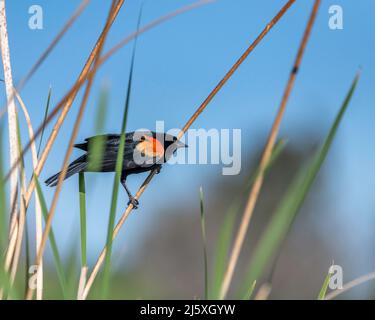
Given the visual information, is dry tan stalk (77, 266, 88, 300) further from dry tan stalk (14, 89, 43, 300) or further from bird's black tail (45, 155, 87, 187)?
bird's black tail (45, 155, 87, 187)

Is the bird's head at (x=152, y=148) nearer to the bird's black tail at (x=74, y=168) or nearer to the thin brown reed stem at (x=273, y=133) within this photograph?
the bird's black tail at (x=74, y=168)

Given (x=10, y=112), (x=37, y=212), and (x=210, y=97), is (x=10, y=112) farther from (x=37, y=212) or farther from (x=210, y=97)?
(x=210, y=97)

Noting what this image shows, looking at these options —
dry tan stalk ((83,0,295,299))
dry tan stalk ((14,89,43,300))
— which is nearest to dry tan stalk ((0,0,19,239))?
dry tan stalk ((14,89,43,300))

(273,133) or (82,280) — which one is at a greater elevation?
(273,133)

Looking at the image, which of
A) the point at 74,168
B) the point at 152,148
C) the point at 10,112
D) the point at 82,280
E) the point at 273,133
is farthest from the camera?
the point at 152,148

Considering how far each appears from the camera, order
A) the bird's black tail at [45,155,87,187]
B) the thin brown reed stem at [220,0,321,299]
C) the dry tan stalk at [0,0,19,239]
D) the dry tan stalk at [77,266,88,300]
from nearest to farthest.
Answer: the thin brown reed stem at [220,0,321,299], the dry tan stalk at [77,266,88,300], the dry tan stalk at [0,0,19,239], the bird's black tail at [45,155,87,187]

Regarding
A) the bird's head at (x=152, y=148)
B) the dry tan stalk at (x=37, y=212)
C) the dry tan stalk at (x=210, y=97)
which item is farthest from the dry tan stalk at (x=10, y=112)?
the bird's head at (x=152, y=148)

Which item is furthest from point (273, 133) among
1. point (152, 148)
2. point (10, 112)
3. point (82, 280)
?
point (152, 148)

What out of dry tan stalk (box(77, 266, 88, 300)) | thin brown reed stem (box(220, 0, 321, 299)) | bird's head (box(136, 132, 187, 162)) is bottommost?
dry tan stalk (box(77, 266, 88, 300))

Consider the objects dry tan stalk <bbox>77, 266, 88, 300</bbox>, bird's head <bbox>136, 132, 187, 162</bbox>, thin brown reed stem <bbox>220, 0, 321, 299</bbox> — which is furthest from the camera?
bird's head <bbox>136, 132, 187, 162</bbox>

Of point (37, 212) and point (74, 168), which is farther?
point (74, 168)
